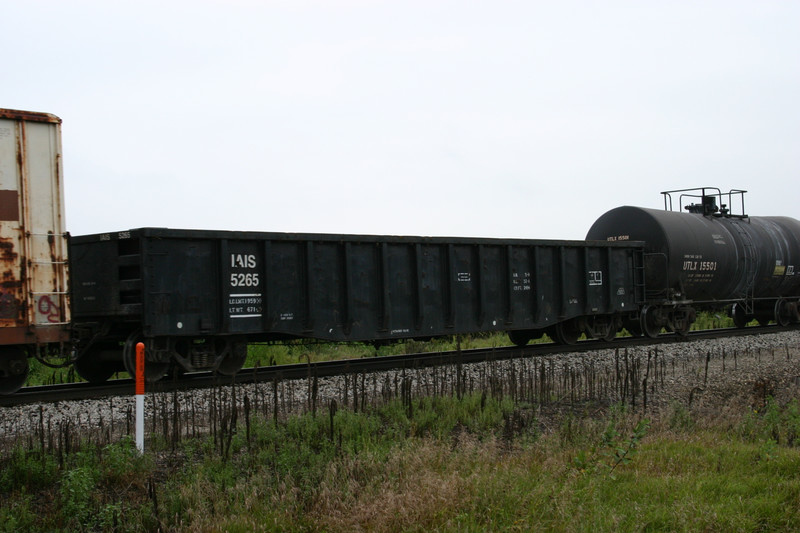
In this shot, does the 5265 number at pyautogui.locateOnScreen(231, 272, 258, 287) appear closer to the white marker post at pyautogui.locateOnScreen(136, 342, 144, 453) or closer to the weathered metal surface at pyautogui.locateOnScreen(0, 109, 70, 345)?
the weathered metal surface at pyautogui.locateOnScreen(0, 109, 70, 345)

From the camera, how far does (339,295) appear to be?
13.3 m

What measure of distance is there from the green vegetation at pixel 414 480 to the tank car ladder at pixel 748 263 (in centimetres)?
1371

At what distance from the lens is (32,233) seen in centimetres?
959

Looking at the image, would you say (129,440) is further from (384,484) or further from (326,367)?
(326,367)

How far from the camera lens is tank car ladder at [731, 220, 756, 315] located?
20.4m

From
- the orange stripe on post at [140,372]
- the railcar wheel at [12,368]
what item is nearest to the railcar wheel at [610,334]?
the railcar wheel at [12,368]

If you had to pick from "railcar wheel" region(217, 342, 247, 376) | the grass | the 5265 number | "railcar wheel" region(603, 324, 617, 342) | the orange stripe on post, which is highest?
the 5265 number

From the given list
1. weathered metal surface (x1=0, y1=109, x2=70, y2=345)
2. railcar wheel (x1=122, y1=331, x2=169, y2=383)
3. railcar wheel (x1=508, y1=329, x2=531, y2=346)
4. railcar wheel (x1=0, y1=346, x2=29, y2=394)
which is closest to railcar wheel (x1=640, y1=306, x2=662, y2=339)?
railcar wheel (x1=508, y1=329, x2=531, y2=346)

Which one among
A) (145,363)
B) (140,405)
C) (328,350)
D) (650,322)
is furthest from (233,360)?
(650,322)

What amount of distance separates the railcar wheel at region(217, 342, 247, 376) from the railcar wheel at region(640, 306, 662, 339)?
10.7 meters

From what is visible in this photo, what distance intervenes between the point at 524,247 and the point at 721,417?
8347 mm

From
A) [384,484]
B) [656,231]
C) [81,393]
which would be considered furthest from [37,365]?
[656,231]

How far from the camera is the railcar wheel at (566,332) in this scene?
1769 centimetres

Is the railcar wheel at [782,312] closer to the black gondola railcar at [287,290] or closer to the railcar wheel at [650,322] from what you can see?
the railcar wheel at [650,322]
